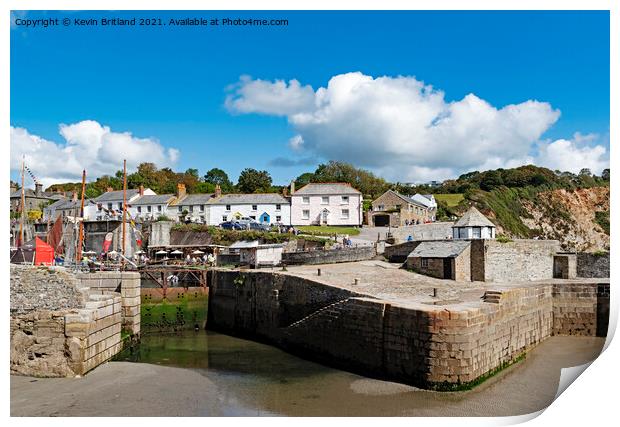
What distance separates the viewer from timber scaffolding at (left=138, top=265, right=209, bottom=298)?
23.6 metres

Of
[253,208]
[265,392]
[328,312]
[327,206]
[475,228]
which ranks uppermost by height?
[327,206]

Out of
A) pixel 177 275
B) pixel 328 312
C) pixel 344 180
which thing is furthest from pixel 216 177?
pixel 328 312

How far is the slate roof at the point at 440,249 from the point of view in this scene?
21.1m

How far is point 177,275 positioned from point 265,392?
12.7 m

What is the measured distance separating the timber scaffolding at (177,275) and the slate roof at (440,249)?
947 cm

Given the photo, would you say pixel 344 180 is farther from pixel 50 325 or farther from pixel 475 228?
pixel 50 325

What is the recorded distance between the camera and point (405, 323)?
12805 millimetres

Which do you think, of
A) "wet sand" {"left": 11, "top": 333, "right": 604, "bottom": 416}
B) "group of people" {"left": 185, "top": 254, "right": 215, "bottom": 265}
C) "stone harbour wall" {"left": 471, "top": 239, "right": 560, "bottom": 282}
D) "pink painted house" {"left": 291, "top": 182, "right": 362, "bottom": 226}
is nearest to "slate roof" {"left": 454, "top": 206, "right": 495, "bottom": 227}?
"stone harbour wall" {"left": 471, "top": 239, "right": 560, "bottom": 282}

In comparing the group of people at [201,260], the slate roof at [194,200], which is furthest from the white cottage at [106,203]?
the group of people at [201,260]

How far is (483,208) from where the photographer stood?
4856 cm

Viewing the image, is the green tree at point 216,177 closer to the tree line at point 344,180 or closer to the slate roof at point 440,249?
the tree line at point 344,180

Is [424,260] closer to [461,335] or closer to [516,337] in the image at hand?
[516,337]

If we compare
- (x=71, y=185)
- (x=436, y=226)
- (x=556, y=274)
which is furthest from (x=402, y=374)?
(x=71, y=185)

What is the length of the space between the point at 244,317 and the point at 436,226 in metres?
18.6
